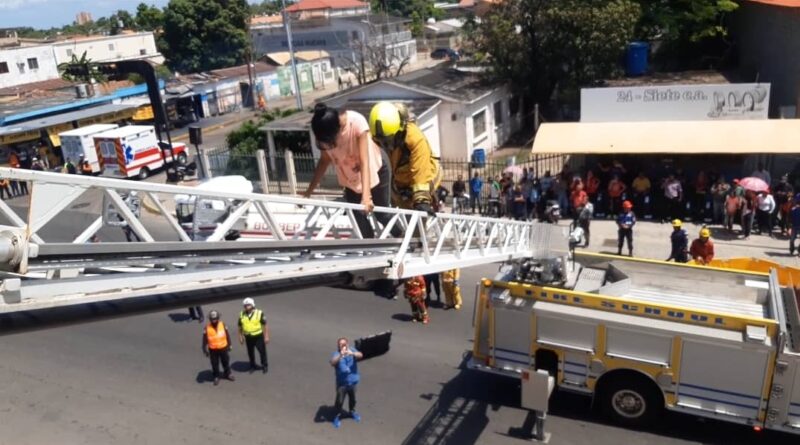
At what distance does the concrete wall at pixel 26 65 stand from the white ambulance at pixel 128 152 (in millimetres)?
35018

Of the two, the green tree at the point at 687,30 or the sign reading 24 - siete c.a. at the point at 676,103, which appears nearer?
the sign reading 24 - siete c.a. at the point at 676,103

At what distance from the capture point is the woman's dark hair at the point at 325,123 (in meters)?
5.09

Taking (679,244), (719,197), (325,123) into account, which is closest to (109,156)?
(679,244)

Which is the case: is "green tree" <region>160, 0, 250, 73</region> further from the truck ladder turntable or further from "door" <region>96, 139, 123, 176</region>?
the truck ladder turntable

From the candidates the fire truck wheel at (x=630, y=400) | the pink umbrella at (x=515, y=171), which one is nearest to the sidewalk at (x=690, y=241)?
the pink umbrella at (x=515, y=171)

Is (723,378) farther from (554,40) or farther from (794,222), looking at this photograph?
(554,40)

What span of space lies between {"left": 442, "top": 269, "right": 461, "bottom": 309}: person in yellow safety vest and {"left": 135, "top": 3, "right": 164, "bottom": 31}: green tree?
69.9m

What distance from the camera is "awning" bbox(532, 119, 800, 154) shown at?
1631cm

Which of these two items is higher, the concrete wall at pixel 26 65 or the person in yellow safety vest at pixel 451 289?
the concrete wall at pixel 26 65

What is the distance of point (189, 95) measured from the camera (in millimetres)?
42438

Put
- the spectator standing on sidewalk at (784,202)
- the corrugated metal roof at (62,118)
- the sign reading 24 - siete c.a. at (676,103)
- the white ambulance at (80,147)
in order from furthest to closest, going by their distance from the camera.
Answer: the corrugated metal roof at (62,118) < the white ambulance at (80,147) < the sign reading 24 - siete c.a. at (676,103) < the spectator standing on sidewalk at (784,202)

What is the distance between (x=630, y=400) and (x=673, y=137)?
35.9 ft

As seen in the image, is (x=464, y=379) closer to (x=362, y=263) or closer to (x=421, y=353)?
(x=421, y=353)

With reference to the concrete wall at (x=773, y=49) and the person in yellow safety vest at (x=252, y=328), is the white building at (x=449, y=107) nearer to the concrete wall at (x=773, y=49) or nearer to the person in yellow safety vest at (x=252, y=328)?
the concrete wall at (x=773, y=49)
